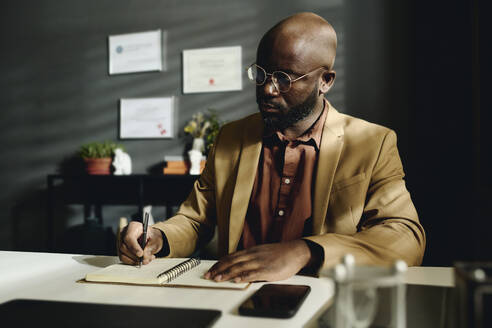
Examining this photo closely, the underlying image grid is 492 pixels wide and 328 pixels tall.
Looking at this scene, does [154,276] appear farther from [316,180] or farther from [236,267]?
[316,180]

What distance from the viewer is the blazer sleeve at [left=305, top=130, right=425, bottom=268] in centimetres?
99

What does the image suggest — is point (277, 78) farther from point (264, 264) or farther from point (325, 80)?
point (264, 264)

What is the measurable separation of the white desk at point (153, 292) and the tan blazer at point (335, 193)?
0.19 metres

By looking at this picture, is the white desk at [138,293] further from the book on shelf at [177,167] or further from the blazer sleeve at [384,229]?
the book on shelf at [177,167]

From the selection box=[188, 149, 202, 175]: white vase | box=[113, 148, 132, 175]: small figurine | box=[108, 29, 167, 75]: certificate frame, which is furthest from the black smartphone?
box=[108, 29, 167, 75]: certificate frame

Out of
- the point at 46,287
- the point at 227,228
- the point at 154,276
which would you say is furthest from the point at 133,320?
the point at 227,228

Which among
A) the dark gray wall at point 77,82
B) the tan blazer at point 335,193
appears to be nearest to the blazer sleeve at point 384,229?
the tan blazer at point 335,193

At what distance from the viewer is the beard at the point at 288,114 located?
1478 millimetres

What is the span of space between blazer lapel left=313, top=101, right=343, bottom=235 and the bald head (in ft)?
0.83

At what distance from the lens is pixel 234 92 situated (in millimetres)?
3080

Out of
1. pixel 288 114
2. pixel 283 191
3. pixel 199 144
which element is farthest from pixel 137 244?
pixel 199 144

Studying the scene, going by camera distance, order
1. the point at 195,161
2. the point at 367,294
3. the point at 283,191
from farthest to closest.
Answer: the point at 195,161 < the point at 283,191 < the point at 367,294

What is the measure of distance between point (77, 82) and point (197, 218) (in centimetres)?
242

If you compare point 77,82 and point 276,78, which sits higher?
point 77,82
